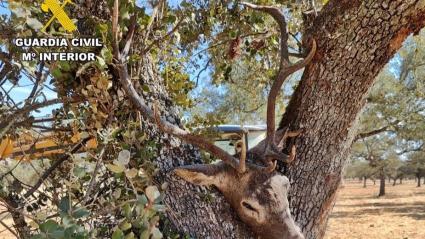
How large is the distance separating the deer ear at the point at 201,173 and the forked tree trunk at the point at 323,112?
10cm

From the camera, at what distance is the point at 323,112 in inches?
84.4

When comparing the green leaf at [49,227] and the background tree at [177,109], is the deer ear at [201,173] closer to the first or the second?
the background tree at [177,109]

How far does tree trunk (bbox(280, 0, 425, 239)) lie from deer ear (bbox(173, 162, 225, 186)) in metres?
0.37

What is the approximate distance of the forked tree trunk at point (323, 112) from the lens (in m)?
2.00

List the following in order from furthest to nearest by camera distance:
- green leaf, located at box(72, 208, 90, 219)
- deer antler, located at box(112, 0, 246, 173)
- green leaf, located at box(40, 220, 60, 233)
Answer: deer antler, located at box(112, 0, 246, 173) → green leaf, located at box(72, 208, 90, 219) → green leaf, located at box(40, 220, 60, 233)

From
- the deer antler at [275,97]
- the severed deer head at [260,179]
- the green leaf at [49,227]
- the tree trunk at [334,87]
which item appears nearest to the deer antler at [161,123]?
the severed deer head at [260,179]

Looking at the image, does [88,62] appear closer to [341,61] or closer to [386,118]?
[341,61]

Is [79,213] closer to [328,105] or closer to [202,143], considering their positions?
[202,143]

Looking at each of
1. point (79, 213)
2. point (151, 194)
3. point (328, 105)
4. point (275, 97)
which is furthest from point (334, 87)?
point (79, 213)

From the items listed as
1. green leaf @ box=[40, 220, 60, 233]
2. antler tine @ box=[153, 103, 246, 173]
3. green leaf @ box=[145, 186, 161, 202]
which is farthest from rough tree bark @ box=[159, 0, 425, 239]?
green leaf @ box=[40, 220, 60, 233]

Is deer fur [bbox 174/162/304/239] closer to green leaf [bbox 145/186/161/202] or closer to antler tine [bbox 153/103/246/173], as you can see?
antler tine [bbox 153/103/246/173]

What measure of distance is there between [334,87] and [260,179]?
535 mm

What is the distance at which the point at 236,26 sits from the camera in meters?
2.96

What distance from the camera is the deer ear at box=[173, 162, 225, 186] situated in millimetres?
1973
